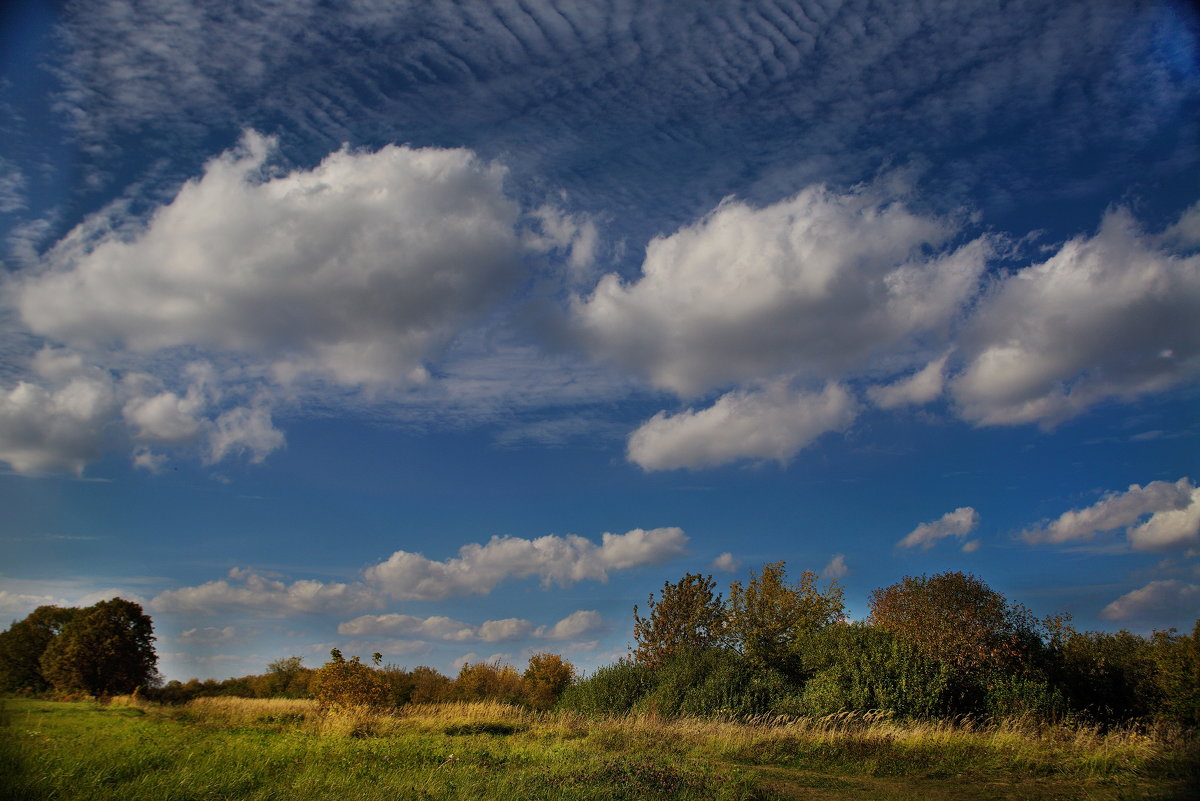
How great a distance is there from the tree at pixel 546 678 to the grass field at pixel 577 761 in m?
19.3

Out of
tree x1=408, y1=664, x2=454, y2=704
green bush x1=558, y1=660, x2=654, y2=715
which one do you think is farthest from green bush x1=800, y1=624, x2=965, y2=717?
tree x1=408, y1=664, x2=454, y2=704

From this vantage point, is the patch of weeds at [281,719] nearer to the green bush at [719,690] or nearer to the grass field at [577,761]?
the grass field at [577,761]

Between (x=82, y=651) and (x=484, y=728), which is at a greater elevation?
(x=82, y=651)

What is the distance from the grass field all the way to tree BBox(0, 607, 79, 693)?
6860 millimetres

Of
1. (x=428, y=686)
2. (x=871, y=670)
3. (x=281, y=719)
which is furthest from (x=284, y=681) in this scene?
(x=871, y=670)

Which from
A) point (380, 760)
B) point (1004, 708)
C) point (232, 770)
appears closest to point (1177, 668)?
point (1004, 708)

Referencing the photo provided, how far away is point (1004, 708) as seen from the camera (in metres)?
22.6

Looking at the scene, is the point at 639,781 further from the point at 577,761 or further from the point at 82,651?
the point at 82,651

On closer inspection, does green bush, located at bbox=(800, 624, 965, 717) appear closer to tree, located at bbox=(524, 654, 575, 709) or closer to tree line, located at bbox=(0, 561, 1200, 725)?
tree line, located at bbox=(0, 561, 1200, 725)

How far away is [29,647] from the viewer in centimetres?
2828

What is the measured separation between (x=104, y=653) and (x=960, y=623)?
40058 millimetres

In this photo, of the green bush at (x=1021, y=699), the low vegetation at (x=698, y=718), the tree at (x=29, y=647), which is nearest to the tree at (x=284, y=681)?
the low vegetation at (x=698, y=718)

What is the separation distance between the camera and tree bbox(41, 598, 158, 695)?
30.8 metres

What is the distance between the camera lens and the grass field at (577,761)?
10.7m
